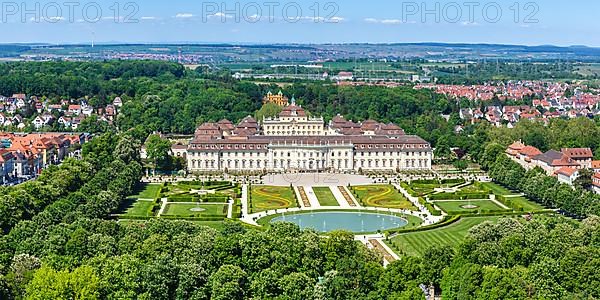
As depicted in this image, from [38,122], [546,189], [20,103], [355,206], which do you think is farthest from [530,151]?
[20,103]

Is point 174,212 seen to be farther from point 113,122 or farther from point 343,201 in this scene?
point 113,122

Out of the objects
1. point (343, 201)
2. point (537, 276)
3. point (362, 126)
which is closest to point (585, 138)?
point (362, 126)

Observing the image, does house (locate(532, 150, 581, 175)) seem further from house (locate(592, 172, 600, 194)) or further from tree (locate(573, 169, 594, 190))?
tree (locate(573, 169, 594, 190))

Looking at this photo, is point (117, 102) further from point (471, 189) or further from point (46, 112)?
point (471, 189)

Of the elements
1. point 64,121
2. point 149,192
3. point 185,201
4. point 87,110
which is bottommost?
point 185,201

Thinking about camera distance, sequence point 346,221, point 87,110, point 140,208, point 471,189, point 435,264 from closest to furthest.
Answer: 1. point 435,264
2. point 346,221
3. point 140,208
4. point 471,189
5. point 87,110
